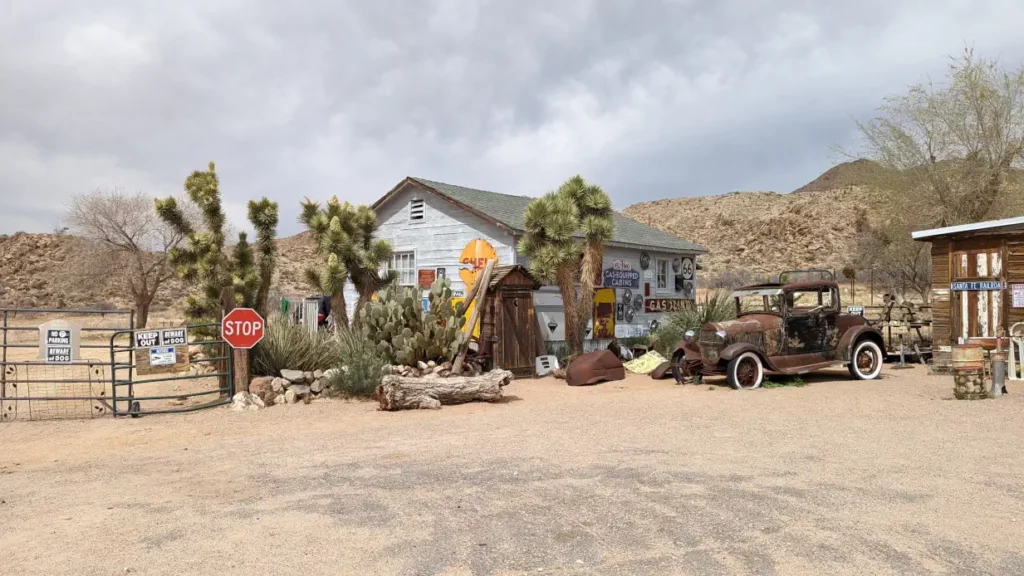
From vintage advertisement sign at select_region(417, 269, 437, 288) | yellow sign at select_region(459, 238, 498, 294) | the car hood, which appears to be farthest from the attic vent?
the car hood

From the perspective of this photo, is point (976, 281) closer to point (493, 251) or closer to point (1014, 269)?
point (1014, 269)

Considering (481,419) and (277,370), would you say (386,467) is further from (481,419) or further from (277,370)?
(277,370)

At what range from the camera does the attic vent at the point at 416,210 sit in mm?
19000

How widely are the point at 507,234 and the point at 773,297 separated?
20.5 ft

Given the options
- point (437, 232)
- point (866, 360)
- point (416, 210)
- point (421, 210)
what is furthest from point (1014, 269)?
point (416, 210)

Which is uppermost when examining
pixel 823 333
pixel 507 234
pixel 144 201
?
pixel 144 201

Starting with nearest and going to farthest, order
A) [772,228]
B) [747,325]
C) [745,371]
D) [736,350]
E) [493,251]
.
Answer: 1. [736,350]
2. [745,371]
3. [747,325]
4. [493,251]
5. [772,228]

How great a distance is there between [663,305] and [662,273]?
3.77 ft

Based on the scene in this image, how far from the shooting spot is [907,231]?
872 inches

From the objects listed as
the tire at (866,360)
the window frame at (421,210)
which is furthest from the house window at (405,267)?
the tire at (866,360)

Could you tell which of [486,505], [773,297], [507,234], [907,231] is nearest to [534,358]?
[507,234]

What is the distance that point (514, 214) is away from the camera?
18.8 meters

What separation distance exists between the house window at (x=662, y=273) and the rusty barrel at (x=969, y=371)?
1082cm

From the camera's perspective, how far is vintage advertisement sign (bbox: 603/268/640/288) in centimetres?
1893
